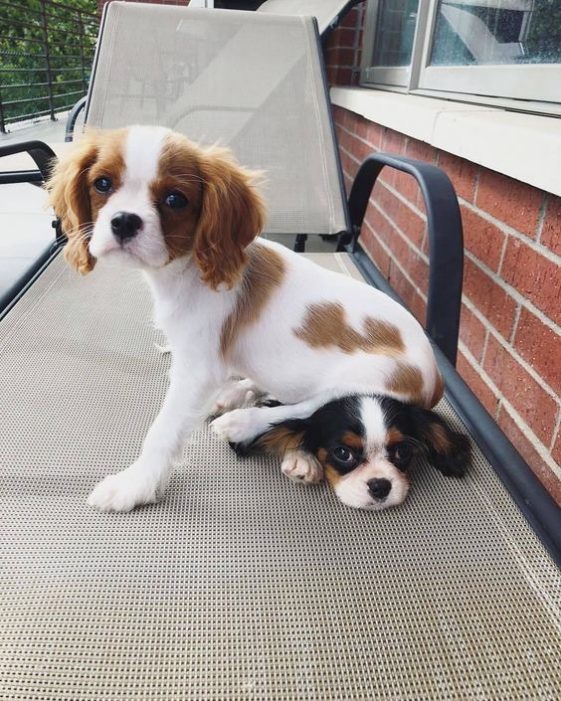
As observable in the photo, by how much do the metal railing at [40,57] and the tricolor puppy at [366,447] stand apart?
535 centimetres

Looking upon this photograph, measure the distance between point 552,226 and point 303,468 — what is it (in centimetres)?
64

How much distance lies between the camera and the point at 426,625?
28.6 inches

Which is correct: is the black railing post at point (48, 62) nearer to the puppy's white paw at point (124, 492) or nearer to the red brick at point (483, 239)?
the red brick at point (483, 239)

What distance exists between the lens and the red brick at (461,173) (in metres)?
1.41

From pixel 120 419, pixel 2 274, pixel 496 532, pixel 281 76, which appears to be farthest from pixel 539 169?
pixel 2 274

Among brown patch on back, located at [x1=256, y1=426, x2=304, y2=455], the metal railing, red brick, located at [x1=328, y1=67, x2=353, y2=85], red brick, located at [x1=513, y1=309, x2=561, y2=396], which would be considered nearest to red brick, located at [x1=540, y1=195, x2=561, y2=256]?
red brick, located at [x1=513, y1=309, x2=561, y2=396]

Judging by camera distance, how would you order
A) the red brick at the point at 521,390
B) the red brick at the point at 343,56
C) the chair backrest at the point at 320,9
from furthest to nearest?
1. the red brick at the point at 343,56
2. the chair backrest at the point at 320,9
3. the red brick at the point at 521,390

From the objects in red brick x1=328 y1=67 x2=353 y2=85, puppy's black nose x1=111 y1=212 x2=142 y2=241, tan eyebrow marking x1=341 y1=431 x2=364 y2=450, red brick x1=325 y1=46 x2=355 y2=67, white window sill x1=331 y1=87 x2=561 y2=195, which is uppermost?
red brick x1=325 y1=46 x2=355 y2=67

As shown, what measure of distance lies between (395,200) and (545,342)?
3.59ft

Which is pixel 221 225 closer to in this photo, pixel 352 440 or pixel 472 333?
pixel 352 440

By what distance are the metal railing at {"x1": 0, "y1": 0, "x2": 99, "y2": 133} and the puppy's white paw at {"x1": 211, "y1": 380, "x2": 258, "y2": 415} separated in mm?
5062

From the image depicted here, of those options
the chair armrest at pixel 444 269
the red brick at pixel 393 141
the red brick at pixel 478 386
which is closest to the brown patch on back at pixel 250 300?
the chair armrest at pixel 444 269

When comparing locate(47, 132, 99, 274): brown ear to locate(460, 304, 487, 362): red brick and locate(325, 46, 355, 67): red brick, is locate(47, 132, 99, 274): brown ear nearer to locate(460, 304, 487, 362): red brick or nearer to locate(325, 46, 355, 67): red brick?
locate(460, 304, 487, 362): red brick

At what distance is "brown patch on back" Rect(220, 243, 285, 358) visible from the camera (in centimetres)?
102
